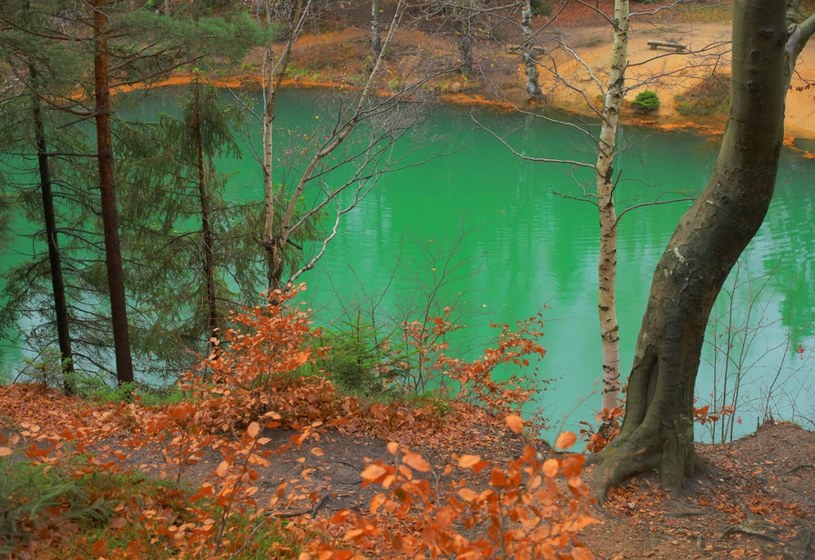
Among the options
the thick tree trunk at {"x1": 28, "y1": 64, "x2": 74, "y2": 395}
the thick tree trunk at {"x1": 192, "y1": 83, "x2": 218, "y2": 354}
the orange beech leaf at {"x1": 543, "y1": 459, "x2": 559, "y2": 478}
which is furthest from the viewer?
the thick tree trunk at {"x1": 192, "y1": 83, "x2": 218, "y2": 354}

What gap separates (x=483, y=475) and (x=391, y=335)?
8.64 feet

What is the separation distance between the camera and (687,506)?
15.0 ft

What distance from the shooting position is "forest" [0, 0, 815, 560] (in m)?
3.58

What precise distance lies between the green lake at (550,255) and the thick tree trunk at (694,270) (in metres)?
3.52

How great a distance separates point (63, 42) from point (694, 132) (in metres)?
16.6

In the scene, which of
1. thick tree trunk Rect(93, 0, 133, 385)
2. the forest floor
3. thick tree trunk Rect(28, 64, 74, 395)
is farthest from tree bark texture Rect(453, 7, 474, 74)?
thick tree trunk Rect(28, 64, 74, 395)

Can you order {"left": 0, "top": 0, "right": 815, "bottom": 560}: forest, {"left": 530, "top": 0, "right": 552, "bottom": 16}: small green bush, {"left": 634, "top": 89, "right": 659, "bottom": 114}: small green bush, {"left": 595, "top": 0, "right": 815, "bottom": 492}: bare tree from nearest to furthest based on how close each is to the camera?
{"left": 0, "top": 0, "right": 815, "bottom": 560}: forest → {"left": 595, "top": 0, "right": 815, "bottom": 492}: bare tree → {"left": 634, "top": 89, "right": 659, "bottom": 114}: small green bush → {"left": 530, "top": 0, "right": 552, "bottom": 16}: small green bush

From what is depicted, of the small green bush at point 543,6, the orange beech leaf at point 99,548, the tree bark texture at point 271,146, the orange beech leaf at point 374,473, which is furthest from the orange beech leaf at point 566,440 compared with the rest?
the small green bush at point 543,6

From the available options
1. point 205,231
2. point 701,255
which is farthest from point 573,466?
point 205,231

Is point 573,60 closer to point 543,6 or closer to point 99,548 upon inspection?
point 543,6

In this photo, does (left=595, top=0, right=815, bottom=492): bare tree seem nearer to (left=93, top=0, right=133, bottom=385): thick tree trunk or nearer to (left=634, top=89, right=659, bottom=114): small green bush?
(left=93, top=0, right=133, bottom=385): thick tree trunk

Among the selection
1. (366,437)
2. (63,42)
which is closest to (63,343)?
(63,42)

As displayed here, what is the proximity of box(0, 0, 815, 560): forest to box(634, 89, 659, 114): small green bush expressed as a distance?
4111 millimetres

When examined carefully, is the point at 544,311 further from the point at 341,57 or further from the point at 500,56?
the point at 341,57
